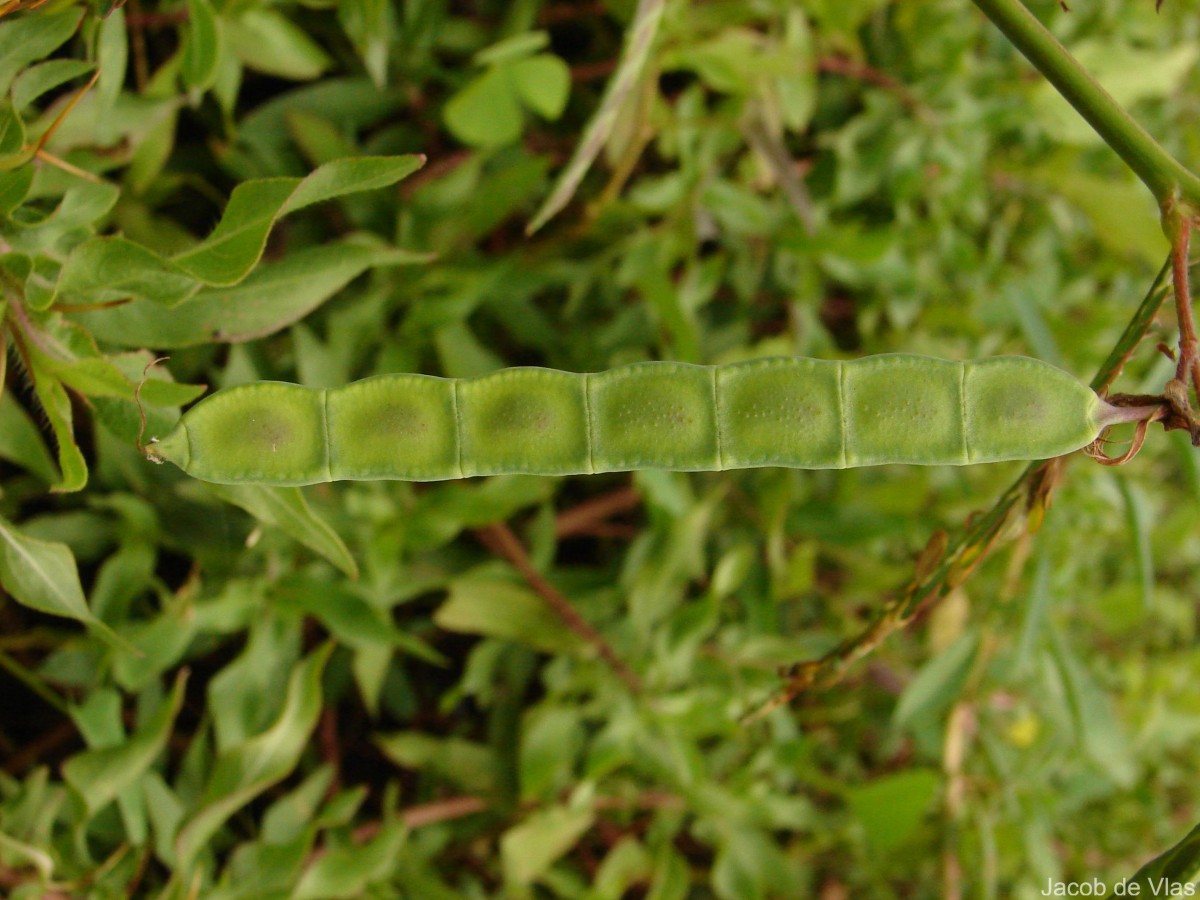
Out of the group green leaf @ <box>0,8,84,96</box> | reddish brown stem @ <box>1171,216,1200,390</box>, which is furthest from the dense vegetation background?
reddish brown stem @ <box>1171,216,1200,390</box>

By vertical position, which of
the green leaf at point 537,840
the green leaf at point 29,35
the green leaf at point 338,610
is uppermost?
the green leaf at point 29,35

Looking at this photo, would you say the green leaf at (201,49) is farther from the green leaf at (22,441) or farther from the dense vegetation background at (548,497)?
the green leaf at (22,441)

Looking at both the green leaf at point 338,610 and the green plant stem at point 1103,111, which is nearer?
the green plant stem at point 1103,111

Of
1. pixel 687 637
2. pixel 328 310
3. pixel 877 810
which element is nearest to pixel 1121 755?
pixel 877 810

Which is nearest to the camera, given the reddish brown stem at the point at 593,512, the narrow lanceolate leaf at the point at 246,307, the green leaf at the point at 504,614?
the narrow lanceolate leaf at the point at 246,307

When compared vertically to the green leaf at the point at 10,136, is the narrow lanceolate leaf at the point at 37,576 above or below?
below

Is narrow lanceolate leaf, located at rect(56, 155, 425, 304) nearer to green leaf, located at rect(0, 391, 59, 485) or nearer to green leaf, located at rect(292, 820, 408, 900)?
green leaf, located at rect(0, 391, 59, 485)

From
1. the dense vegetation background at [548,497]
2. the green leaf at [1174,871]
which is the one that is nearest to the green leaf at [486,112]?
the dense vegetation background at [548,497]
